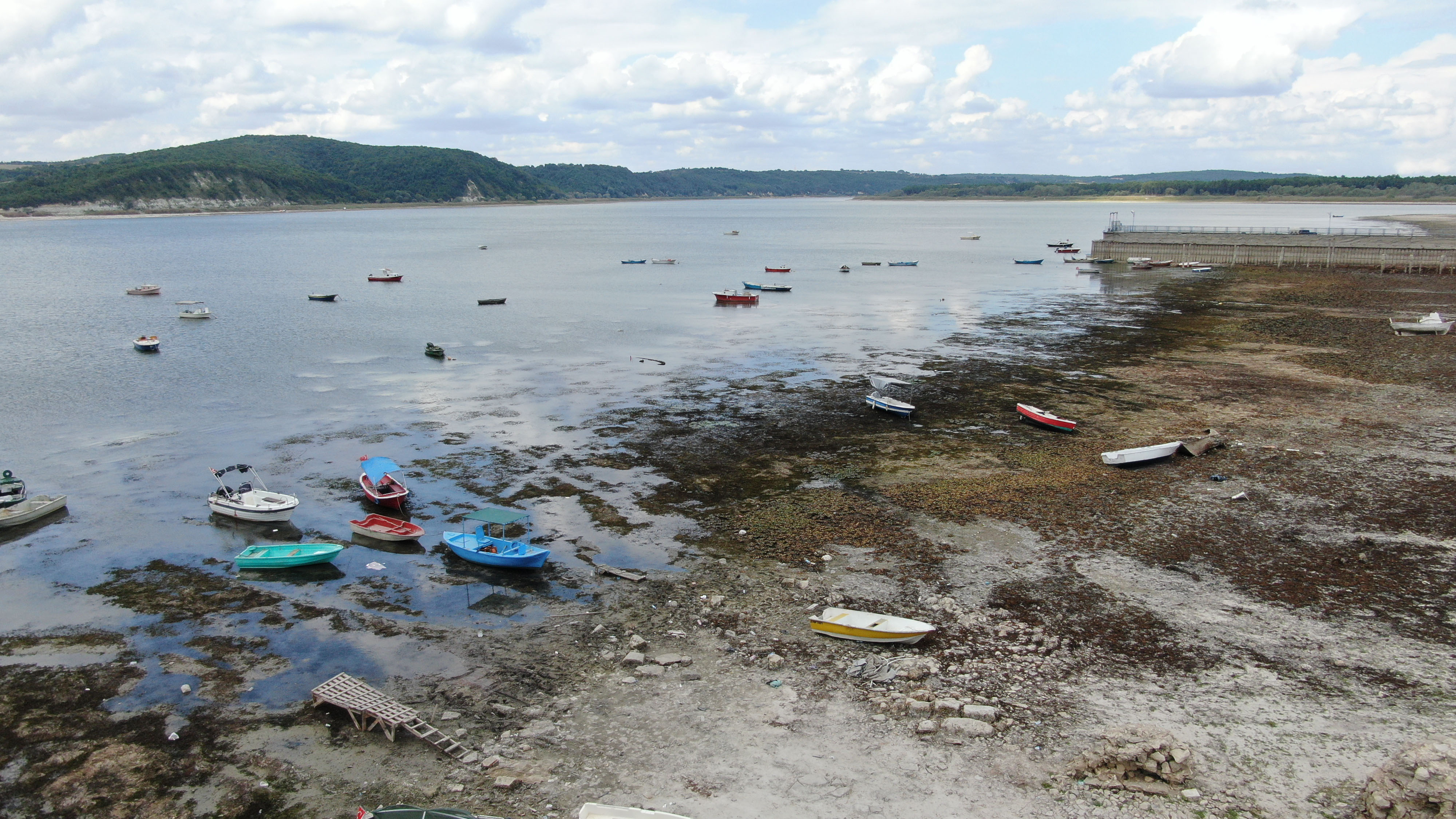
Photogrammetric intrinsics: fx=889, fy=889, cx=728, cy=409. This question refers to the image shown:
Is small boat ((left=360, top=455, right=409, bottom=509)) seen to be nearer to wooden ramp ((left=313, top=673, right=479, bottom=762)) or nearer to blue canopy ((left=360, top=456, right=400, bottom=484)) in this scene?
blue canopy ((left=360, top=456, right=400, bottom=484))

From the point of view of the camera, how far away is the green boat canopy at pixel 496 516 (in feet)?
82.7

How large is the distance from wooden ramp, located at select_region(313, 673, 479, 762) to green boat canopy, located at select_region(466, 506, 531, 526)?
6.81m

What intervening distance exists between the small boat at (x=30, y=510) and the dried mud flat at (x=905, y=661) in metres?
6.91

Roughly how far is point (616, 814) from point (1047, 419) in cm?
2841

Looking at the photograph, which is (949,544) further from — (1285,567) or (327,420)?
(327,420)

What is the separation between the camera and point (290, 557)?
25531mm

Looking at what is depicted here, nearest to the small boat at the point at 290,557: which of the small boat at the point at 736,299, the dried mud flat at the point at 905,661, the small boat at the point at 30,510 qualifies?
the dried mud flat at the point at 905,661

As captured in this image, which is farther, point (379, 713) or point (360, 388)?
point (360, 388)

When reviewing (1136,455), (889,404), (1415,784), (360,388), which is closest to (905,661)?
(1415,784)

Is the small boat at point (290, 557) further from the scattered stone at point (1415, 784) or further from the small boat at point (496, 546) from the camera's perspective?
the scattered stone at point (1415, 784)

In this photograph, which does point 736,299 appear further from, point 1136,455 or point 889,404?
point 1136,455

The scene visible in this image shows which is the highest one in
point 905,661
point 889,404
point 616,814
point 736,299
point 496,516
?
point 736,299

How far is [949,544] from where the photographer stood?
85.1 ft

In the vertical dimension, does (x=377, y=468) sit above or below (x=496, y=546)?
above
